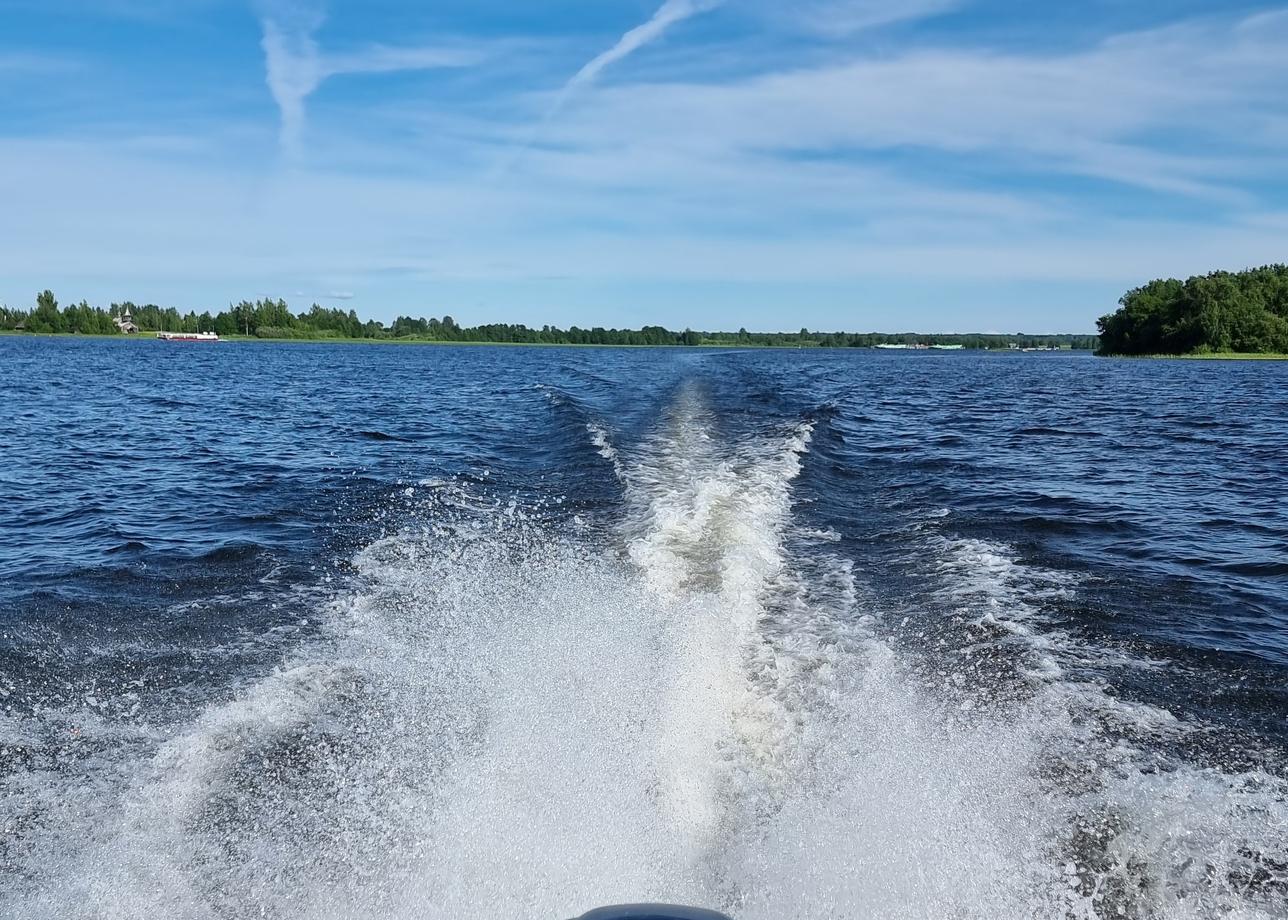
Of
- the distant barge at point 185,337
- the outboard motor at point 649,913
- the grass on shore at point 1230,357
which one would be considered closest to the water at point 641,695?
the outboard motor at point 649,913

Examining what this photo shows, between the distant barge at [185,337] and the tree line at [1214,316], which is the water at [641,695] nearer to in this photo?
the tree line at [1214,316]

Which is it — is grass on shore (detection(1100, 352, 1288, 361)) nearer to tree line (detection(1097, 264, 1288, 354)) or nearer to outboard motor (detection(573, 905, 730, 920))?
tree line (detection(1097, 264, 1288, 354))

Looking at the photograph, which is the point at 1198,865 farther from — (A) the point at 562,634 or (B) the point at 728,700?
(A) the point at 562,634

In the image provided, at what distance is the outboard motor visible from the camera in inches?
124

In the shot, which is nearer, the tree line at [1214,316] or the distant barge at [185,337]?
the tree line at [1214,316]

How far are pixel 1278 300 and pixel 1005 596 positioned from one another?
111165mm

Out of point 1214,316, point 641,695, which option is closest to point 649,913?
point 641,695

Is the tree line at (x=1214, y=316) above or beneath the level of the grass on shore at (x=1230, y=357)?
above

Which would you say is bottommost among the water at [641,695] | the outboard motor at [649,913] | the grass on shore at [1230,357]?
the water at [641,695]

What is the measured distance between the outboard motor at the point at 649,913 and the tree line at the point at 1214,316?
4142 inches

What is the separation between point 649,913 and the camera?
316 centimetres

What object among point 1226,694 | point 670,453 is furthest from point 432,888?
point 670,453

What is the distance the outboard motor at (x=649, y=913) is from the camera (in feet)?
10.3

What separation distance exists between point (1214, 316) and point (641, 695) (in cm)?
10280
